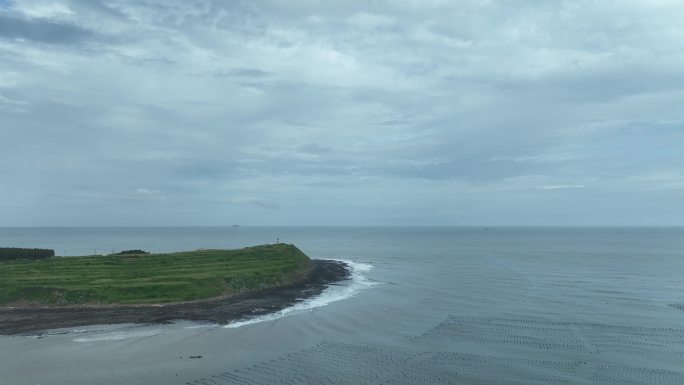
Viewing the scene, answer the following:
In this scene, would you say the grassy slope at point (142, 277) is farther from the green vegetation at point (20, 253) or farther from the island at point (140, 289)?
the green vegetation at point (20, 253)

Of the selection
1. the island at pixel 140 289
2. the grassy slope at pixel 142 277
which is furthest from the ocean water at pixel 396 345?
the grassy slope at pixel 142 277

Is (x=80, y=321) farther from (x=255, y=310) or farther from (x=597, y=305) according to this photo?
(x=597, y=305)

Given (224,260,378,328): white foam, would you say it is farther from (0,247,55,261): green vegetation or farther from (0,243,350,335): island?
(0,247,55,261): green vegetation

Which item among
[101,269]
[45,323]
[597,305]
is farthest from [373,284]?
[45,323]

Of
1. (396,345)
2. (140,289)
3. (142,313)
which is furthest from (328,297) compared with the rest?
(396,345)

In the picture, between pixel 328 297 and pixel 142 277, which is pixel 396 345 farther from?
pixel 142 277
